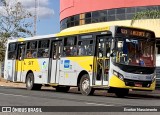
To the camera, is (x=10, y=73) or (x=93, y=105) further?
(x=10, y=73)

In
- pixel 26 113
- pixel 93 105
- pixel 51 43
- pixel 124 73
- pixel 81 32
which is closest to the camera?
pixel 26 113

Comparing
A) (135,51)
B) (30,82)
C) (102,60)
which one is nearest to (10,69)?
(30,82)

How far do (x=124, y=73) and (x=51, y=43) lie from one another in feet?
21.1

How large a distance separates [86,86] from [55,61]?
347 centimetres

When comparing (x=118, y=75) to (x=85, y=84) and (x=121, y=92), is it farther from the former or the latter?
(x=85, y=84)

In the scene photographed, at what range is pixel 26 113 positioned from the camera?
1301 cm

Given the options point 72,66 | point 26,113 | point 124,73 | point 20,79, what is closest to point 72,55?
point 72,66

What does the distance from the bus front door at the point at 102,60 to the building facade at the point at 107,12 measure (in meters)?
20.0

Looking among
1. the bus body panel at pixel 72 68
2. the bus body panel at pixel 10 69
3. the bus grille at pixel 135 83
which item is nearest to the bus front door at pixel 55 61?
the bus body panel at pixel 72 68

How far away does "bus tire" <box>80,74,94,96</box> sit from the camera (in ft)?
69.8

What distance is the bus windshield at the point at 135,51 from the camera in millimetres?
19750

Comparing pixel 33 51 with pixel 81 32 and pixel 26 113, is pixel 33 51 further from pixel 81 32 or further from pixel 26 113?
pixel 26 113

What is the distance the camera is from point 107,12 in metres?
46.1

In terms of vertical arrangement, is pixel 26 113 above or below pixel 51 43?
below
